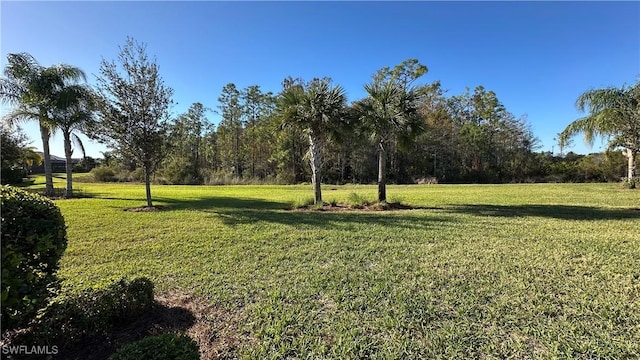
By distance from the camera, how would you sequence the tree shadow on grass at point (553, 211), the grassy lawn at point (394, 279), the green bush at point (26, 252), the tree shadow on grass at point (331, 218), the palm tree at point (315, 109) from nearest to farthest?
1. the green bush at point (26, 252)
2. the grassy lawn at point (394, 279)
3. the tree shadow on grass at point (331, 218)
4. the tree shadow on grass at point (553, 211)
5. the palm tree at point (315, 109)

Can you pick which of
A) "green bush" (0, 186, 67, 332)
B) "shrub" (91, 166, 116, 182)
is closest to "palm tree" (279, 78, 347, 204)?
"green bush" (0, 186, 67, 332)

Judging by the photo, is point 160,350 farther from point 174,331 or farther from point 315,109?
point 315,109

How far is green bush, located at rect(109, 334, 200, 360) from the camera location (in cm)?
181

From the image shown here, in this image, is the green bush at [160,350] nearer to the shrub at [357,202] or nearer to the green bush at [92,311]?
the green bush at [92,311]

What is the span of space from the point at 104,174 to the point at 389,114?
100 ft

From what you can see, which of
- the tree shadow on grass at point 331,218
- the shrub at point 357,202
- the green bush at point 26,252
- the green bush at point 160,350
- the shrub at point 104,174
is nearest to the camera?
the green bush at point 160,350

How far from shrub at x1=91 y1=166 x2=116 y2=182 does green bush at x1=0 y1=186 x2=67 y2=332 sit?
108ft

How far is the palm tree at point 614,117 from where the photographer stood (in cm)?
1083

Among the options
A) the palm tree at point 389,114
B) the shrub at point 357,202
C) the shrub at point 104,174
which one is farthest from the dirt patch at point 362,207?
the shrub at point 104,174

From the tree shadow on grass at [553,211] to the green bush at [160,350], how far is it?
855 centimetres

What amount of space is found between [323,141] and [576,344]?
8.98 metres

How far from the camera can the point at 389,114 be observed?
9859 millimetres

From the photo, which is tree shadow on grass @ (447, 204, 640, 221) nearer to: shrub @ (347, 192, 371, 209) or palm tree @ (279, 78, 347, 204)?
shrub @ (347, 192, 371, 209)

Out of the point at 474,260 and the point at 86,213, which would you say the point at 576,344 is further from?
the point at 86,213
